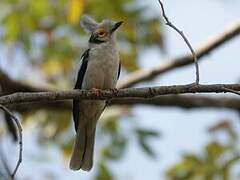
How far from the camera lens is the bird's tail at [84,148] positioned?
5711 mm

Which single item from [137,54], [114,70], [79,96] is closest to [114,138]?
[137,54]

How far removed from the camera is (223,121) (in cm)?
836

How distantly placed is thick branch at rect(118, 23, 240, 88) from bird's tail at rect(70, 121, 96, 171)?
6.57 feet

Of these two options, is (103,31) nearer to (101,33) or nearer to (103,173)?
(101,33)

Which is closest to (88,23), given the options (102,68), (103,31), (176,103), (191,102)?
(103,31)

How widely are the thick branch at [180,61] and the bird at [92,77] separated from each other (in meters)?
2.04

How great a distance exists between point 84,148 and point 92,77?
2.53 feet

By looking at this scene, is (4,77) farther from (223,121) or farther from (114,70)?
(223,121)

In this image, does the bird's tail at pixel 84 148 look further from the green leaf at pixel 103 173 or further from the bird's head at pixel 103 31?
the green leaf at pixel 103 173

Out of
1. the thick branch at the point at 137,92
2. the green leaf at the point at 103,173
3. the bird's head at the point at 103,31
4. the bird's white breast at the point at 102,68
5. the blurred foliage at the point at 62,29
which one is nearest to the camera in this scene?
the thick branch at the point at 137,92

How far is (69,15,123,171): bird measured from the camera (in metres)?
5.34

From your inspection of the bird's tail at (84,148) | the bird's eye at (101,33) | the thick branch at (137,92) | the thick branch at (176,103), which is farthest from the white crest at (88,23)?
the thick branch at (176,103)

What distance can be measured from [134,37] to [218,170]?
1.91 metres

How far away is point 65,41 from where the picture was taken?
327 inches
